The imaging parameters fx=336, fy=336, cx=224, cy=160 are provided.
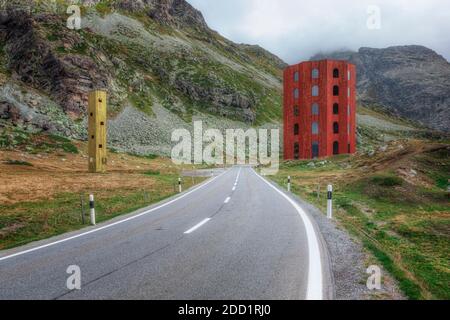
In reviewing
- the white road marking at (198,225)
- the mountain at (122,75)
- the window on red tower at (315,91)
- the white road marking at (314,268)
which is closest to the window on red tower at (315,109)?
the window on red tower at (315,91)

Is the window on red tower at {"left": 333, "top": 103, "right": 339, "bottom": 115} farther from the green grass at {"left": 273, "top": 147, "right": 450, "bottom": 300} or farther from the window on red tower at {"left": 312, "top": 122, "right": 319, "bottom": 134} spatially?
the green grass at {"left": 273, "top": 147, "right": 450, "bottom": 300}

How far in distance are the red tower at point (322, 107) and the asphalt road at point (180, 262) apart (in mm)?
49871

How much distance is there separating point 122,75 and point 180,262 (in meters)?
97.8

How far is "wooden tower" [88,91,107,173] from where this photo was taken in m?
39.7

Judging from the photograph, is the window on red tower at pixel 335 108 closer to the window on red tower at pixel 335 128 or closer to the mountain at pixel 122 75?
the window on red tower at pixel 335 128

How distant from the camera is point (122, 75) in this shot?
96.2 meters

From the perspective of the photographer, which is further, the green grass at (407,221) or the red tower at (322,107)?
the red tower at (322,107)

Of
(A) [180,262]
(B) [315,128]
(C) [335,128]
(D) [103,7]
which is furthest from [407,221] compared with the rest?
(D) [103,7]

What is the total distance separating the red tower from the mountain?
30.5 m

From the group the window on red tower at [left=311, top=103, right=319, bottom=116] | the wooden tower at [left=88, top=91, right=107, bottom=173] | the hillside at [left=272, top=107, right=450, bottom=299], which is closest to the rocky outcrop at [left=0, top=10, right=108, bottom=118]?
the wooden tower at [left=88, top=91, right=107, bottom=173]

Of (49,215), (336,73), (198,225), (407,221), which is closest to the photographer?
(198,225)

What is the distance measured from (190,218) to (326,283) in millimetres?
7162

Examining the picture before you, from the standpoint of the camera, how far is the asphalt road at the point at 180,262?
16.3ft

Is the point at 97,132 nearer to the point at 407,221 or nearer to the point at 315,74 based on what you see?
the point at 407,221
